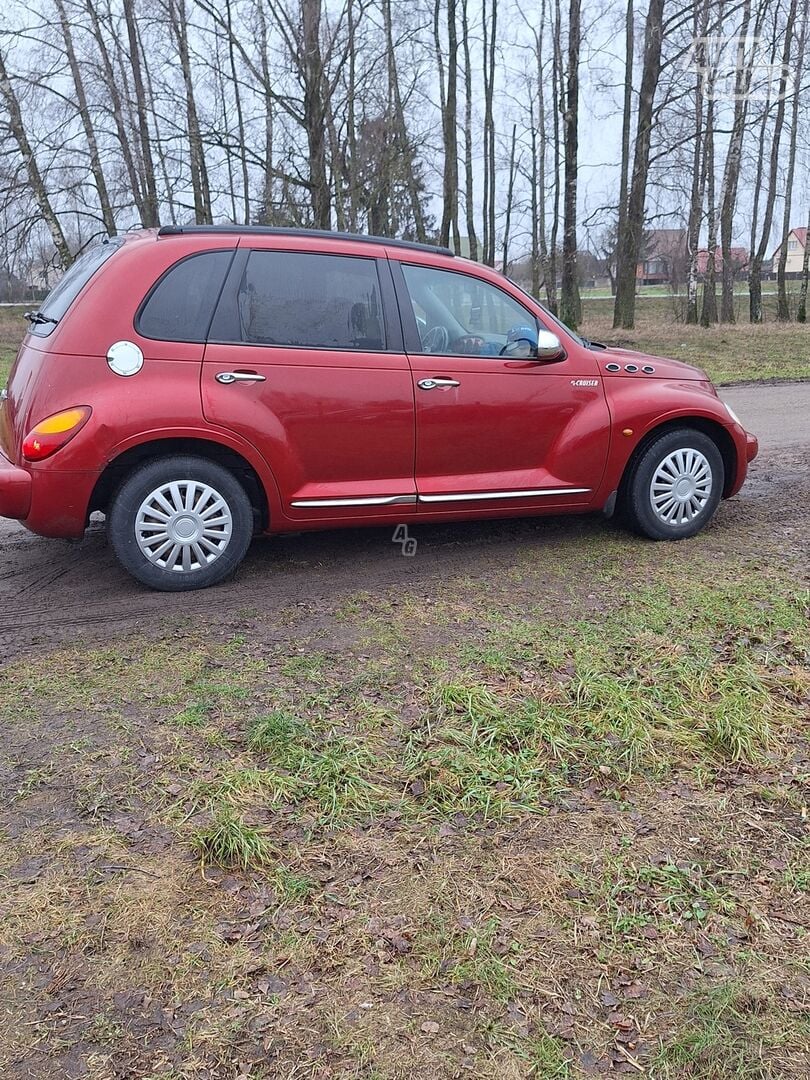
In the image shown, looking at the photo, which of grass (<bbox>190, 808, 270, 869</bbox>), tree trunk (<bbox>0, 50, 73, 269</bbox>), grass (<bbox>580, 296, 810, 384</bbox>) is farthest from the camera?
tree trunk (<bbox>0, 50, 73, 269</bbox>)

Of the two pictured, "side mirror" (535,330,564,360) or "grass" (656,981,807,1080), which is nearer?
"grass" (656,981,807,1080)

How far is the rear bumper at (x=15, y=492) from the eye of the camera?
4297 mm

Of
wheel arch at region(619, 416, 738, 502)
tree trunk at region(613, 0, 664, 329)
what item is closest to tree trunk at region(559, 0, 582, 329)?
tree trunk at region(613, 0, 664, 329)

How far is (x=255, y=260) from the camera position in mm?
4633

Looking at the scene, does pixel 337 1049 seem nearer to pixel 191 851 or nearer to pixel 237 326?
pixel 191 851

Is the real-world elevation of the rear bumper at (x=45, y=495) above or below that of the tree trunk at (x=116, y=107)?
below

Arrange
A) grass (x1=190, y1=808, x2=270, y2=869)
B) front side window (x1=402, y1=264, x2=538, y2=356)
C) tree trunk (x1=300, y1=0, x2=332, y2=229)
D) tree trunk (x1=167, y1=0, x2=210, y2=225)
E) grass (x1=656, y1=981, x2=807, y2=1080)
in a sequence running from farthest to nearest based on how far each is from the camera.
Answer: tree trunk (x1=167, y1=0, x2=210, y2=225), tree trunk (x1=300, y1=0, x2=332, y2=229), front side window (x1=402, y1=264, x2=538, y2=356), grass (x1=190, y1=808, x2=270, y2=869), grass (x1=656, y1=981, x2=807, y2=1080)

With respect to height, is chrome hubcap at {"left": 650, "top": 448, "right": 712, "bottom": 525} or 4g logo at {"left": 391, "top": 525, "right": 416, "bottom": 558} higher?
chrome hubcap at {"left": 650, "top": 448, "right": 712, "bottom": 525}

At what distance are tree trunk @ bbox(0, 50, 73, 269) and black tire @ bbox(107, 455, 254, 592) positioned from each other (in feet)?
61.5

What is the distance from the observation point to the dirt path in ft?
14.4

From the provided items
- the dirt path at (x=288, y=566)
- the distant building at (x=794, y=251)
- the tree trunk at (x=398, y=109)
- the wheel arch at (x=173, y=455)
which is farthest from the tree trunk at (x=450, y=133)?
the wheel arch at (x=173, y=455)

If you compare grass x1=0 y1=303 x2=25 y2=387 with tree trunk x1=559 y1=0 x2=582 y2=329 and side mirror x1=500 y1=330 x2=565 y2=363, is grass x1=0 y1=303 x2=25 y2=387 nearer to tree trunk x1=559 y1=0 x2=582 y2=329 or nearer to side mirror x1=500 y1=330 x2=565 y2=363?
side mirror x1=500 y1=330 x2=565 y2=363

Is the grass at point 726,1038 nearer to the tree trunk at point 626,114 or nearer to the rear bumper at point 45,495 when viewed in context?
the rear bumper at point 45,495

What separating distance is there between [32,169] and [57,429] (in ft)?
65.2
